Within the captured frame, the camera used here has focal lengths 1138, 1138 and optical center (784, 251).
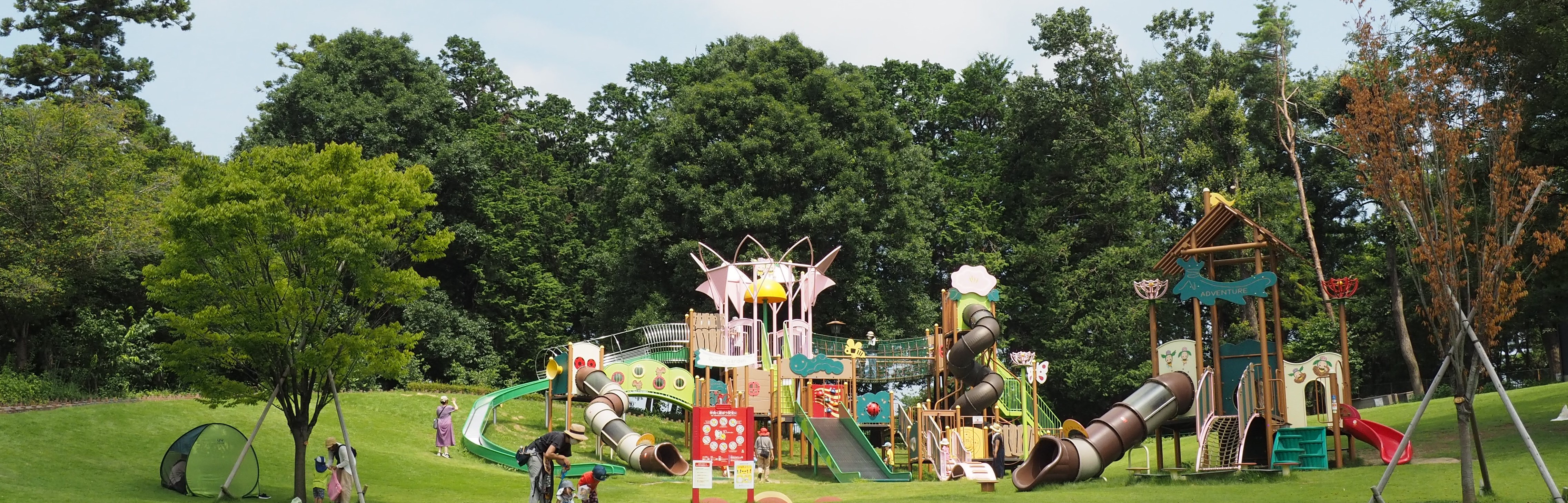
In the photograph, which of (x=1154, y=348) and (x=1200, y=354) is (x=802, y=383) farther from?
(x=1200, y=354)

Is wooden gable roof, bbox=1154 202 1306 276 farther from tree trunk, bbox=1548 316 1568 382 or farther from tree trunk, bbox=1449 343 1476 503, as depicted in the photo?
tree trunk, bbox=1548 316 1568 382

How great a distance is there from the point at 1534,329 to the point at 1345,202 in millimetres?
11756

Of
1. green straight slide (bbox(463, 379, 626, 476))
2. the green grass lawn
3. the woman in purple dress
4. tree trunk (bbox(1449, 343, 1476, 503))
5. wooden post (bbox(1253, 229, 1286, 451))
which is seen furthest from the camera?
the woman in purple dress

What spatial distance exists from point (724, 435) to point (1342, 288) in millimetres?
11302

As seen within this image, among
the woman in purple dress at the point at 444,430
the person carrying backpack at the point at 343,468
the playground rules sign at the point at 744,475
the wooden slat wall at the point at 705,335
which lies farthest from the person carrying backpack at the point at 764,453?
the person carrying backpack at the point at 343,468

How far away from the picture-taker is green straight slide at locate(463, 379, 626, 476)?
77.3 ft

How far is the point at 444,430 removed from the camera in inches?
969

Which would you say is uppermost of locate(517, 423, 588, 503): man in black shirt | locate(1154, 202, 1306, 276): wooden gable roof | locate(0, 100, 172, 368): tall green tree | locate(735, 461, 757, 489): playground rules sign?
locate(0, 100, 172, 368): tall green tree

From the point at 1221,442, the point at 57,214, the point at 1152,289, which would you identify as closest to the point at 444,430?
the point at 57,214

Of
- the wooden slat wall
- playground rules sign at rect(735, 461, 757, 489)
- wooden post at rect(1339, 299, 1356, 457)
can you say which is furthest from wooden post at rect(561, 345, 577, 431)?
wooden post at rect(1339, 299, 1356, 457)

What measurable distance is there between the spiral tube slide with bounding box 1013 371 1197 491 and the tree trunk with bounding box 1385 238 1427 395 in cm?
1894

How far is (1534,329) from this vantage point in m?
45.9

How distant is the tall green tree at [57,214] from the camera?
26.4 m

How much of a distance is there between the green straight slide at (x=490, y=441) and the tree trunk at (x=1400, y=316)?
84.8ft
